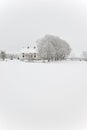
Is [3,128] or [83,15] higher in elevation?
[83,15]

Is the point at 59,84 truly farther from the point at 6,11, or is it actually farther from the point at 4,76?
the point at 6,11

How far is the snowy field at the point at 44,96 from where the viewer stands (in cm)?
94

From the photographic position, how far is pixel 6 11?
98 cm

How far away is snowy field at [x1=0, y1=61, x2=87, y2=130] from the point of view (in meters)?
0.94

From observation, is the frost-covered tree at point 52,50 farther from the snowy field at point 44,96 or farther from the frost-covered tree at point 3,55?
the frost-covered tree at point 3,55

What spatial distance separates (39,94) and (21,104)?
0.30ft

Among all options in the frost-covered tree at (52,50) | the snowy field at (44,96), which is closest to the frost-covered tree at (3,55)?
the snowy field at (44,96)

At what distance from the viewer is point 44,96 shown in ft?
3.12

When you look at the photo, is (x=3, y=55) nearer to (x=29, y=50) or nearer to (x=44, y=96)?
(x=29, y=50)

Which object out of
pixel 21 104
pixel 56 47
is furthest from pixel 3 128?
pixel 56 47

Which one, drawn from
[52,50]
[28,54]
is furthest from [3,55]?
[52,50]

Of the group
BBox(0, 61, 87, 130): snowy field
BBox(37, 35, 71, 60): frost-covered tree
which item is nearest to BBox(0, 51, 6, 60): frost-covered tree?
BBox(0, 61, 87, 130): snowy field

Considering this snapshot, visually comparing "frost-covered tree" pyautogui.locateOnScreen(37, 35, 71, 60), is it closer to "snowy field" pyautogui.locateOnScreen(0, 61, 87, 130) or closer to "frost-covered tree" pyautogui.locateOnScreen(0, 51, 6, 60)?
"snowy field" pyautogui.locateOnScreen(0, 61, 87, 130)

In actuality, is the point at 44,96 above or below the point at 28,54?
below
